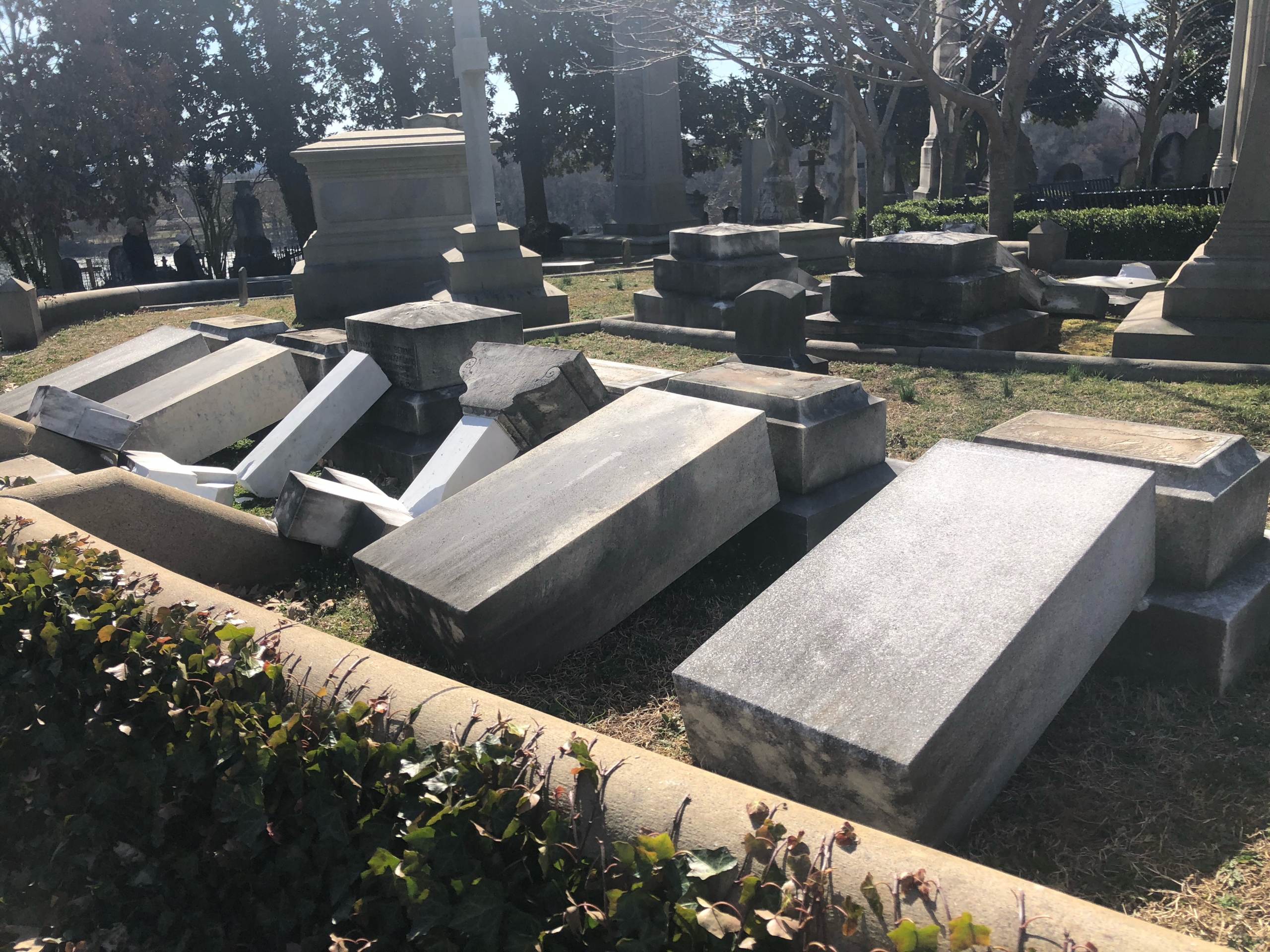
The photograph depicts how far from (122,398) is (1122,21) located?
97.2 feet

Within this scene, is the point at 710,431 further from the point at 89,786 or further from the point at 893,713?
the point at 89,786

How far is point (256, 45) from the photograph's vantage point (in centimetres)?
2552

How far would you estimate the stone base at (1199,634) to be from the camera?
2729mm

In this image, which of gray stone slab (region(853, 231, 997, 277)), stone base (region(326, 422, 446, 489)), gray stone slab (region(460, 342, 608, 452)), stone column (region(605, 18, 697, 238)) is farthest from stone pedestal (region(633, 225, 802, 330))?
stone column (region(605, 18, 697, 238))

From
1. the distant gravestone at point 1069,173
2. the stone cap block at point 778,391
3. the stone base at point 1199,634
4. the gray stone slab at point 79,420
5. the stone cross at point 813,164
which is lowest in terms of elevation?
the stone base at point 1199,634

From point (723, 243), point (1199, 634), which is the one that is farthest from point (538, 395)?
point (723, 243)

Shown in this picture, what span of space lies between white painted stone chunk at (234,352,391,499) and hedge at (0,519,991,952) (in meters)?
2.01

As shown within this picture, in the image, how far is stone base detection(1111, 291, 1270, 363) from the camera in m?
6.82

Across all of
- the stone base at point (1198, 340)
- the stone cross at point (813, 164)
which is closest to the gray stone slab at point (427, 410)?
the stone base at point (1198, 340)

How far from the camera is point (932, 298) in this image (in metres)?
7.87

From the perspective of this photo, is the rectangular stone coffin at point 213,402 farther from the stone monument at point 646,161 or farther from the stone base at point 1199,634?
the stone monument at point 646,161

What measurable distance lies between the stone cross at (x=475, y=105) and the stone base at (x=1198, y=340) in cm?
648

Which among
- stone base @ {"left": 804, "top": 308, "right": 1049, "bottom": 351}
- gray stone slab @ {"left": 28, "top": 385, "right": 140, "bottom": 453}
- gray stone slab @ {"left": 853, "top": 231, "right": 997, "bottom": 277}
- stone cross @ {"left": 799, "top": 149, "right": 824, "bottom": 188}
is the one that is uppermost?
stone cross @ {"left": 799, "top": 149, "right": 824, "bottom": 188}

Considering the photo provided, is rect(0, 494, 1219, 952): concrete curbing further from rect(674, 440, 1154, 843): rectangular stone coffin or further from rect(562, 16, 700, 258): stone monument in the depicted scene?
rect(562, 16, 700, 258): stone monument
